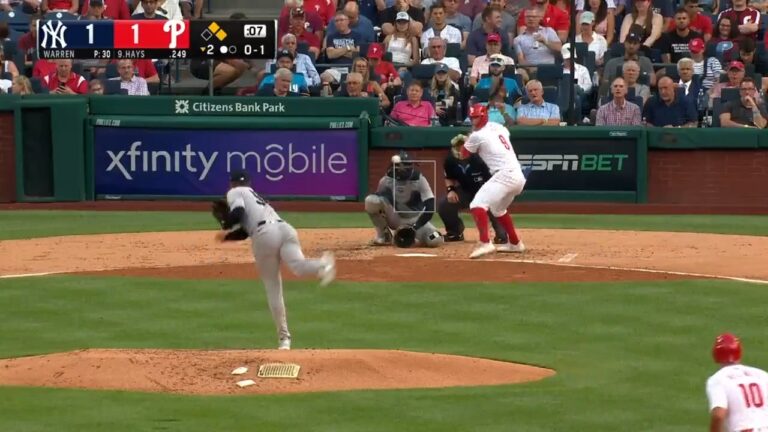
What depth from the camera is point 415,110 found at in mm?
22719

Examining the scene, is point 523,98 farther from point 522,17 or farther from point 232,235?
point 232,235

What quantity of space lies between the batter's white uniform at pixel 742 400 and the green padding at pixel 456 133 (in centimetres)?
1505

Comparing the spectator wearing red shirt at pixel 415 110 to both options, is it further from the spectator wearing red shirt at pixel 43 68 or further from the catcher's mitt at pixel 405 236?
the spectator wearing red shirt at pixel 43 68

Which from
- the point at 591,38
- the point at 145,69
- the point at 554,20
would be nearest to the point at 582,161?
the point at 591,38

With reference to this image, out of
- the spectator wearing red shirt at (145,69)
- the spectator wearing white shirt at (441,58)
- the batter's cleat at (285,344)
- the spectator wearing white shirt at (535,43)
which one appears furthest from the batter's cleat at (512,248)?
the spectator wearing red shirt at (145,69)

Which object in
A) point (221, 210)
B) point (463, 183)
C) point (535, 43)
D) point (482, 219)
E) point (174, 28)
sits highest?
point (174, 28)

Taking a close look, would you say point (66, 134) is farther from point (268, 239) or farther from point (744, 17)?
point (268, 239)

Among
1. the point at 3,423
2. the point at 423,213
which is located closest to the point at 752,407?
the point at 3,423

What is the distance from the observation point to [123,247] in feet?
62.1

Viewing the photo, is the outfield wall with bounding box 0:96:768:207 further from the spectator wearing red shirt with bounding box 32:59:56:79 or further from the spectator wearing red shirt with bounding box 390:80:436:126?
the spectator wearing red shirt with bounding box 32:59:56:79

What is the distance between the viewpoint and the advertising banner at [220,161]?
22.5 meters

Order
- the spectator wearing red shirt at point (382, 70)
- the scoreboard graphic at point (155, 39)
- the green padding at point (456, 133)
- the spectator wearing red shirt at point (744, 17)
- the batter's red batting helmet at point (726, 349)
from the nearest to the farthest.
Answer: the batter's red batting helmet at point (726, 349) < the scoreboard graphic at point (155, 39) < the green padding at point (456, 133) < the spectator wearing red shirt at point (382, 70) < the spectator wearing red shirt at point (744, 17)

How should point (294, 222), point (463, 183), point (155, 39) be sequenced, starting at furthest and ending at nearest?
point (155, 39), point (294, 222), point (463, 183)

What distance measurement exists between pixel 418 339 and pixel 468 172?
19.6ft
